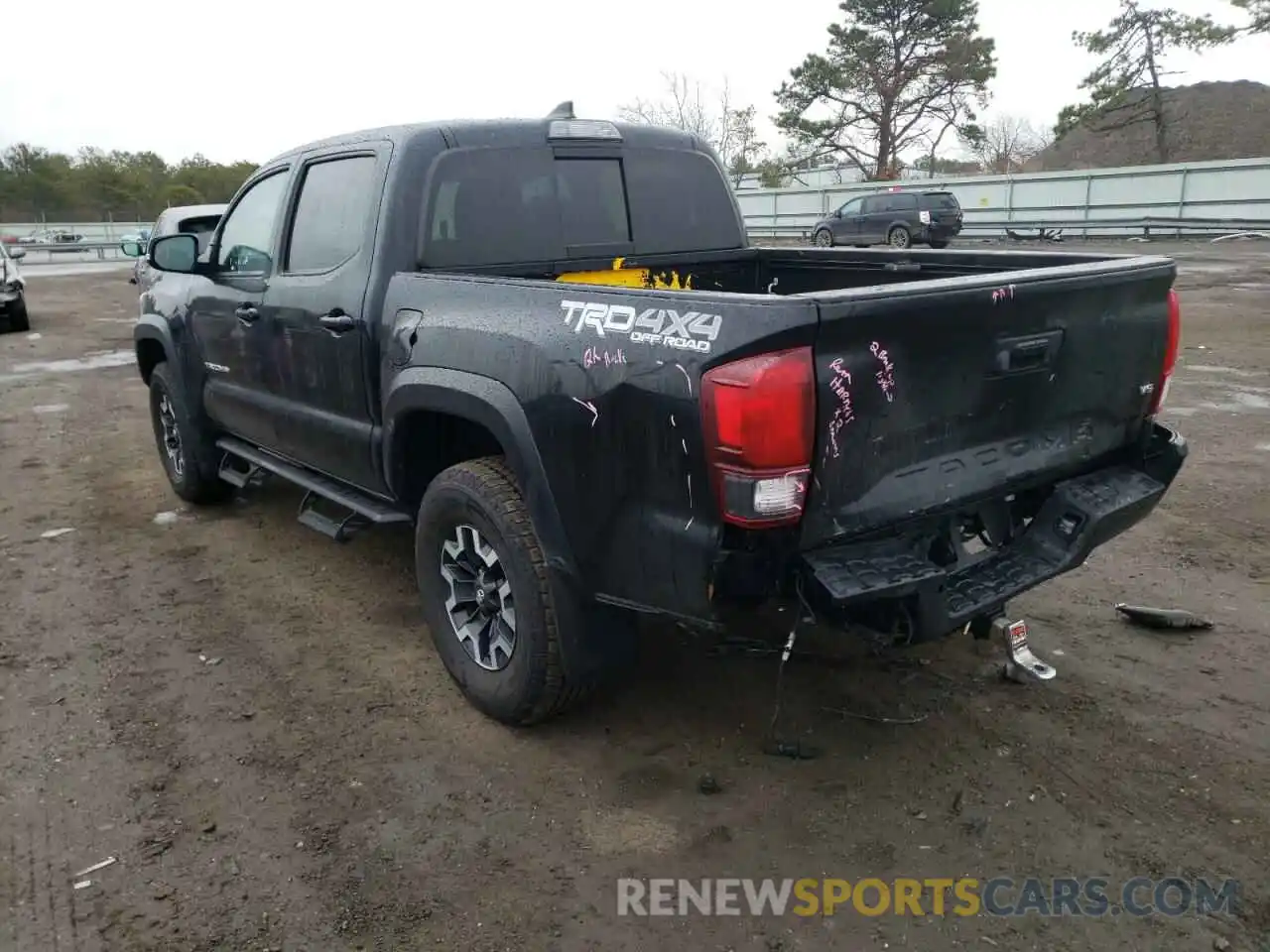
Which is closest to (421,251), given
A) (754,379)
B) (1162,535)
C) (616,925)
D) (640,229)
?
(640,229)

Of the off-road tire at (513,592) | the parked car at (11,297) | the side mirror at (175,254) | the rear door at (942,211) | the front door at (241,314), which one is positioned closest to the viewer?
the off-road tire at (513,592)

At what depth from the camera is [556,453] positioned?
301cm

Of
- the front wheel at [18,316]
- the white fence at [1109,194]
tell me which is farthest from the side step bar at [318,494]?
the white fence at [1109,194]

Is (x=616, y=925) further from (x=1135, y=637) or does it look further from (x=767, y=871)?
(x=1135, y=637)

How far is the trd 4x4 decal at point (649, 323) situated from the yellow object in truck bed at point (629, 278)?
1.28 metres

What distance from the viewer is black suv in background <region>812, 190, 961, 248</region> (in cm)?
2470

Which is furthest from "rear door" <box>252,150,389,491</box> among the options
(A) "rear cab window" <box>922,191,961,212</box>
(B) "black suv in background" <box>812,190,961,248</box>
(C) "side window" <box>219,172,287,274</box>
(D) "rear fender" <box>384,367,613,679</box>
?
(A) "rear cab window" <box>922,191,961,212</box>

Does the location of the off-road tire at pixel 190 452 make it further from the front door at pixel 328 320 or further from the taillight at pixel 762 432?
the taillight at pixel 762 432

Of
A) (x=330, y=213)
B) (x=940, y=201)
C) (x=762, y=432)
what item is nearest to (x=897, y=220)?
(x=940, y=201)

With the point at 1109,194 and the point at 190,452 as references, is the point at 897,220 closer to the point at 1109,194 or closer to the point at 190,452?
the point at 1109,194

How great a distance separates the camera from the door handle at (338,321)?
391 cm

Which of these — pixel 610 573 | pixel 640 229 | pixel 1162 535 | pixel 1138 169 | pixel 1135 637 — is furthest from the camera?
pixel 1138 169

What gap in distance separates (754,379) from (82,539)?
4780 mm

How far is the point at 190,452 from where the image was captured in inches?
231
